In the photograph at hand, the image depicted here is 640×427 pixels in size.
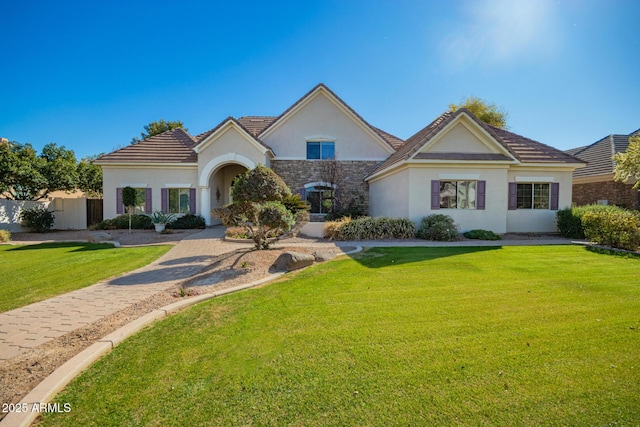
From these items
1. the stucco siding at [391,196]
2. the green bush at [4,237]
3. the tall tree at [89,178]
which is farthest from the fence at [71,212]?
the stucco siding at [391,196]

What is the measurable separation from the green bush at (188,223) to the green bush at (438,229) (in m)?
13.4

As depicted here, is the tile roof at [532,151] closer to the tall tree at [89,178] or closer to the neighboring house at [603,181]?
the neighboring house at [603,181]

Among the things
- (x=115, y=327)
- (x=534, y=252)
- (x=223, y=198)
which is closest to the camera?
(x=115, y=327)

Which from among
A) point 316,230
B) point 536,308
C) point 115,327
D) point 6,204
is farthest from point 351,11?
point 6,204

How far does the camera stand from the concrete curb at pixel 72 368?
256cm

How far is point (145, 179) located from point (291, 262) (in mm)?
15874

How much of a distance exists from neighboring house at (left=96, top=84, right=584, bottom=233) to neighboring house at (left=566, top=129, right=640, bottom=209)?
488 cm

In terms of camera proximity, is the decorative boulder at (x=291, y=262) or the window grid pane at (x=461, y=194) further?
the window grid pane at (x=461, y=194)

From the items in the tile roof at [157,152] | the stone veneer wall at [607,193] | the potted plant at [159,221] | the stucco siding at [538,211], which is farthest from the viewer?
the tile roof at [157,152]

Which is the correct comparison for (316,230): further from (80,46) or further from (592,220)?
(80,46)

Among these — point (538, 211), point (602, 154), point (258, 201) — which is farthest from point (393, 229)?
point (602, 154)

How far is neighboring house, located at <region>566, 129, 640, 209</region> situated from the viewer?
17775mm

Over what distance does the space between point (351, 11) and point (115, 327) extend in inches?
541

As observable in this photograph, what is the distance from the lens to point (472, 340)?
12.6ft
